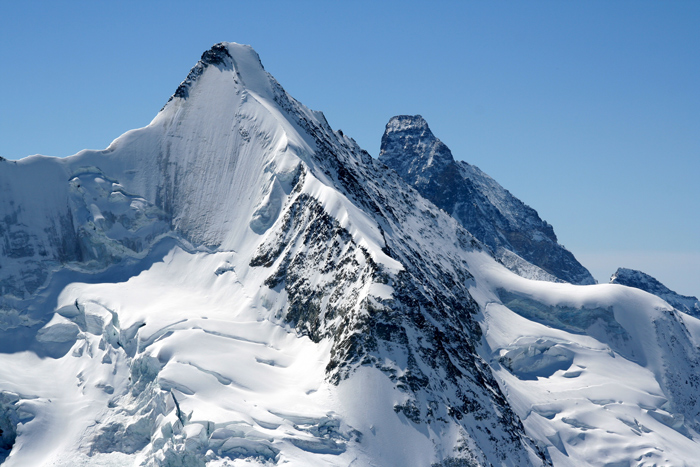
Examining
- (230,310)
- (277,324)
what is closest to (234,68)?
(230,310)

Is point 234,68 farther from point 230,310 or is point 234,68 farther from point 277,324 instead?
point 277,324

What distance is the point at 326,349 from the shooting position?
77562 mm

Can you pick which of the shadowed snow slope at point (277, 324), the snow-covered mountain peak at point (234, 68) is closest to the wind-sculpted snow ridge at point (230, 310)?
the shadowed snow slope at point (277, 324)

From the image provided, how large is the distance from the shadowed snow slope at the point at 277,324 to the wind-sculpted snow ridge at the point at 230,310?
24 centimetres

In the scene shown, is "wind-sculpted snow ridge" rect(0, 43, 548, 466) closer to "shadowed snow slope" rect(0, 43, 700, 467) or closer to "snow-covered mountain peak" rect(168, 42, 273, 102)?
"shadowed snow slope" rect(0, 43, 700, 467)

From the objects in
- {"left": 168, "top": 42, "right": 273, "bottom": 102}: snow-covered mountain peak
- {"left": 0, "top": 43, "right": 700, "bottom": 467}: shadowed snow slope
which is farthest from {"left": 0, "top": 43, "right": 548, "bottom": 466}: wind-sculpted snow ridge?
{"left": 168, "top": 42, "right": 273, "bottom": 102}: snow-covered mountain peak

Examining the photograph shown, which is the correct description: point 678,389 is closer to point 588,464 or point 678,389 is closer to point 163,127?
point 588,464

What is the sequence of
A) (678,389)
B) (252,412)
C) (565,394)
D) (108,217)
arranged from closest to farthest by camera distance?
1. (252,412)
2. (108,217)
3. (565,394)
4. (678,389)

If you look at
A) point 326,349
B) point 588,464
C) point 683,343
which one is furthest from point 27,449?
point 683,343

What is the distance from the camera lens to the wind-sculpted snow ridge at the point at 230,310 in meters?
69.2

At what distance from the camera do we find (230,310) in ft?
287

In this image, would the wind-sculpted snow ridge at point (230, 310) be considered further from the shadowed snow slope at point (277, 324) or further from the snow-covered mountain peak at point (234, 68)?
the snow-covered mountain peak at point (234, 68)

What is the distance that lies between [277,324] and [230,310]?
6.73 meters

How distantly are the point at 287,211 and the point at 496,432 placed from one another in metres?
35.9
